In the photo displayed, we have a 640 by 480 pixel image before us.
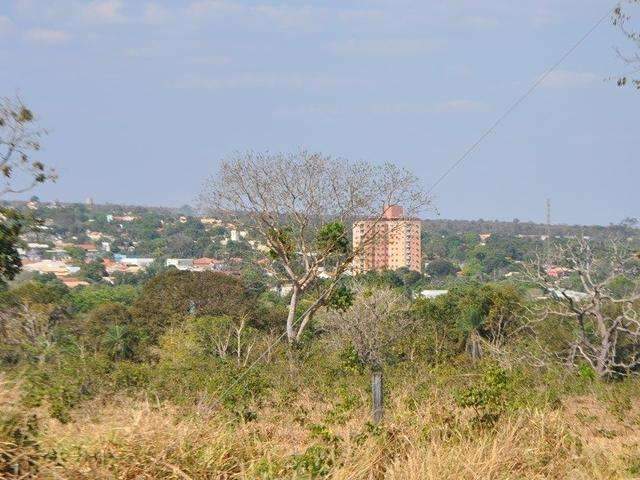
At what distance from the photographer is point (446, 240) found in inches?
2596

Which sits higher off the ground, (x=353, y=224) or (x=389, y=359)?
(x=353, y=224)

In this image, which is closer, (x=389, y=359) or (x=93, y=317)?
(x=389, y=359)

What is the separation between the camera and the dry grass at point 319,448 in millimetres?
4695

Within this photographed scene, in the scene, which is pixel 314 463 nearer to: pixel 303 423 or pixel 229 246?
pixel 303 423

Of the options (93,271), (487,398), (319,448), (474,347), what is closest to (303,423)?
(487,398)

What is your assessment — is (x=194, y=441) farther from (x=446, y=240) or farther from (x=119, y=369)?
(x=446, y=240)

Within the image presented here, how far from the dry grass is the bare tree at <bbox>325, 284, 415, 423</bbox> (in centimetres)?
1574

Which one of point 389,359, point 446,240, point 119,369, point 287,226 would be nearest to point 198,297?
point 287,226

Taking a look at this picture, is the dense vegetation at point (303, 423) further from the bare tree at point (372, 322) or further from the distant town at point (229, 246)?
the distant town at point (229, 246)

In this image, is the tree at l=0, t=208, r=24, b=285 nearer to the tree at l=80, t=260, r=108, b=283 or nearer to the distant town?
the distant town

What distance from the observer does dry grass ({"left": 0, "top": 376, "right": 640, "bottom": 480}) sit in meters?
4.70

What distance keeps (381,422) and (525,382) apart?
4111mm

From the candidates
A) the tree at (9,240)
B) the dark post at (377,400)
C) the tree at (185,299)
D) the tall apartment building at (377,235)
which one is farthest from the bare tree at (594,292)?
the tree at (185,299)

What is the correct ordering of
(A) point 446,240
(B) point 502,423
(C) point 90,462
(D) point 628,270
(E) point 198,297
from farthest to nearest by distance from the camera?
(A) point 446,240 → (E) point 198,297 → (D) point 628,270 → (B) point 502,423 → (C) point 90,462
